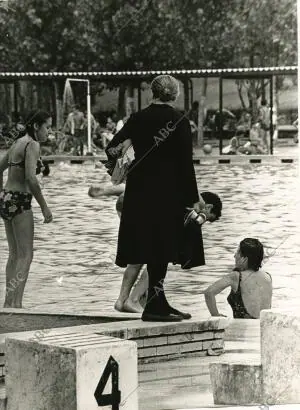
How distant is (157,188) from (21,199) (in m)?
1.26

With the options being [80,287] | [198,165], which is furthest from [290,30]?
[80,287]

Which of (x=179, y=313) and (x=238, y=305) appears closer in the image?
(x=179, y=313)

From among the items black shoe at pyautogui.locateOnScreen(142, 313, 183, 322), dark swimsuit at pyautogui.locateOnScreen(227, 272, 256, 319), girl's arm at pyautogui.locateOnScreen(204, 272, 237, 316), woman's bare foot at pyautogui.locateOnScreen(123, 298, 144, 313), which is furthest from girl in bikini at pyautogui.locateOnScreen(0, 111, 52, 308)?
dark swimsuit at pyautogui.locateOnScreen(227, 272, 256, 319)

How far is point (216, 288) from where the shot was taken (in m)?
10.5

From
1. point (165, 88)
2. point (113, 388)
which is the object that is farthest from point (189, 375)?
point (165, 88)

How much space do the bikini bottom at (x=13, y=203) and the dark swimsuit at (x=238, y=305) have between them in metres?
1.40

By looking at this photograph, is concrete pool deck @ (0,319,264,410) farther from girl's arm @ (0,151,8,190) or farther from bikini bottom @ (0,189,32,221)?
girl's arm @ (0,151,8,190)

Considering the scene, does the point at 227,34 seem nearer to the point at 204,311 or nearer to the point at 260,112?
the point at 260,112

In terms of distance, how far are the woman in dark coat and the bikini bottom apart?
3.27 feet

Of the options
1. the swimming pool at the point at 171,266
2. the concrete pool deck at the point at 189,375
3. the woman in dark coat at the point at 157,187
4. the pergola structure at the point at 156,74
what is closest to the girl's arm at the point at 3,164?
the swimming pool at the point at 171,266

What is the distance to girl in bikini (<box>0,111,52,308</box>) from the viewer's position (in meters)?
10.5

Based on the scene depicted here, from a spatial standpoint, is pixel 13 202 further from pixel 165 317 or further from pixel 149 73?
pixel 165 317

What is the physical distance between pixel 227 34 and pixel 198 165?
0.92 metres

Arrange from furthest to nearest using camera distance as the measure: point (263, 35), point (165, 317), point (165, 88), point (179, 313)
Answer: point (263, 35), point (179, 313), point (165, 317), point (165, 88)
